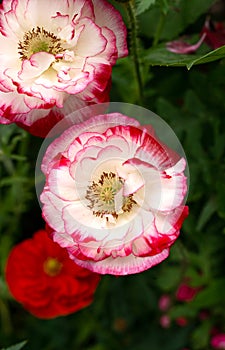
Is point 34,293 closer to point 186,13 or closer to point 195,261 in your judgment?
point 195,261

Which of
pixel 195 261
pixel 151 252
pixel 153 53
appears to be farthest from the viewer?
pixel 195 261

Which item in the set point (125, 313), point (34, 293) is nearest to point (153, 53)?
A: point (34, 293)

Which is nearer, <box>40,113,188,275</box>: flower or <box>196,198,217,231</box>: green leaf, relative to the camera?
<box>40,113,188,275</box>: flower

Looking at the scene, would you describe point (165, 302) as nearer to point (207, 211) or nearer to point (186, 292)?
point (186, 292)

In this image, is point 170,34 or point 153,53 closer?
point 153,53

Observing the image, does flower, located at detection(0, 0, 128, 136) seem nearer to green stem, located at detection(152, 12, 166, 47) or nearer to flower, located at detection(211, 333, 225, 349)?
green stem, located at detection(152, 12, 166, 47)

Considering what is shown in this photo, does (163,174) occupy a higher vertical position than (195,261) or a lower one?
higher

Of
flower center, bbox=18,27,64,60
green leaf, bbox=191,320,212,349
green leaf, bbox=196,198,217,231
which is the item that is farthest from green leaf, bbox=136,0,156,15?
green leaf, bbox=191,320,212,349

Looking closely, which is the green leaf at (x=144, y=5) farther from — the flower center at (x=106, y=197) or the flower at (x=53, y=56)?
the flower center at (x=106, y=197)
